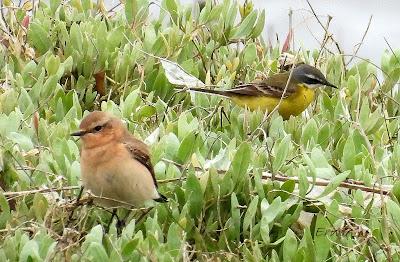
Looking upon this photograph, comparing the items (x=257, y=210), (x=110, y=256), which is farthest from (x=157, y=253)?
(x=257, y=210)

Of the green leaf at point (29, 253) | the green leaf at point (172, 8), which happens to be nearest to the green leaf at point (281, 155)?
the green leaf at point (29, 253)

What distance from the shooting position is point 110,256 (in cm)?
385

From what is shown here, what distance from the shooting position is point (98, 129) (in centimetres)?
495

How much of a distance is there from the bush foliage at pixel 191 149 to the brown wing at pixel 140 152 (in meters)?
0.04

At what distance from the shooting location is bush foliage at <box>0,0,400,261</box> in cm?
409

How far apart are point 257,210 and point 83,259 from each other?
0.79 metres

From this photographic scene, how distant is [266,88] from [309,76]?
27 cm

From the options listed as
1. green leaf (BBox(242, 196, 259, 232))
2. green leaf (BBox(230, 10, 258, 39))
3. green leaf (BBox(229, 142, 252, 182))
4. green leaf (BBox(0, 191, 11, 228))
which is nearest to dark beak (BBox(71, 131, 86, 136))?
green leaf (BBox(0, 191, 11, 228))

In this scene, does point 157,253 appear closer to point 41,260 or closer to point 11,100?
point 41,260

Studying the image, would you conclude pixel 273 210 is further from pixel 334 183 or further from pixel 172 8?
pixel 172 8

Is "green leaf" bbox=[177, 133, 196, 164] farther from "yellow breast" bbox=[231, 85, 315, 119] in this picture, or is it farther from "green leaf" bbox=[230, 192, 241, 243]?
"yellow breast" bbox=[231, 85, 315, 119]

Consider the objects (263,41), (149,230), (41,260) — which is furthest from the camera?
(263,41)

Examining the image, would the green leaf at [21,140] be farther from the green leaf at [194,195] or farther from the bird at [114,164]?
the green leaf at [194,195]

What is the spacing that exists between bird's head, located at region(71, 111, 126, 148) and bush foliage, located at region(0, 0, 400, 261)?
0.23ft
